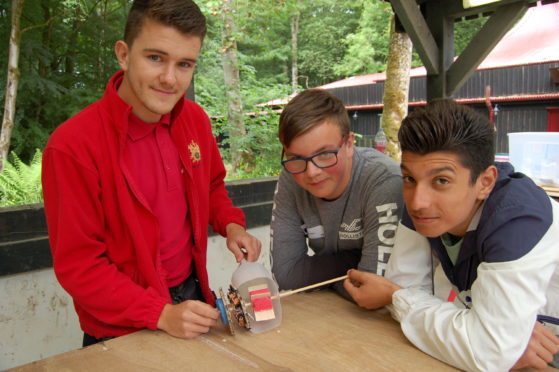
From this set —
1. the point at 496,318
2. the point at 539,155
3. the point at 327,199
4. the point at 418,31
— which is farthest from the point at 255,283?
the point at 418,31

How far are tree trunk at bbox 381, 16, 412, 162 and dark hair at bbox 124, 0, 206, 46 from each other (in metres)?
6.14

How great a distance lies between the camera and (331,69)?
26250mm

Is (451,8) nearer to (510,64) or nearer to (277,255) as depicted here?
(277,255)

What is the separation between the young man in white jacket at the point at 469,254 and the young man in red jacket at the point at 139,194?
2.02 ft

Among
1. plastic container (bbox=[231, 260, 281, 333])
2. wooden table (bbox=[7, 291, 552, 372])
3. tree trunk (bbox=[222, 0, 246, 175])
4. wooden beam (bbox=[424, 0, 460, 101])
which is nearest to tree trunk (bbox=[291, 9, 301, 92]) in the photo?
tree trunk (bbox=[222, 0, 246, 175])

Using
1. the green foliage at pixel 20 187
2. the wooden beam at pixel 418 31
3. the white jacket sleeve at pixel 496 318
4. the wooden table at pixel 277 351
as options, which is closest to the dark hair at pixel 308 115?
the wooden table at pixel 277 351

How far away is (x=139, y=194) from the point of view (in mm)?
1491

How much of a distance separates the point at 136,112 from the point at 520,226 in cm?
134

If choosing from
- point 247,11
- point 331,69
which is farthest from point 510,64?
point 331,69

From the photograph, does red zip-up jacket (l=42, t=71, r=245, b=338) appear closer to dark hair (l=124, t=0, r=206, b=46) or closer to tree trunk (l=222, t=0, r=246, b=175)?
dark hair (l=124, t=0, r=206, b=46)

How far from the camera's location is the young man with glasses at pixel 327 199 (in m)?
1.60

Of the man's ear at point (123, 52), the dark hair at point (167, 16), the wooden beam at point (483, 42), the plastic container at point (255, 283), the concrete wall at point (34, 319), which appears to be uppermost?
the wooden beam at point (483, 42)

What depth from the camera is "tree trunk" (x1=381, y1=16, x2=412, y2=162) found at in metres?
7.31

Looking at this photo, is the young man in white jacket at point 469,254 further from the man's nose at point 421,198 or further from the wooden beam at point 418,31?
the wooden beam at point 418,31
